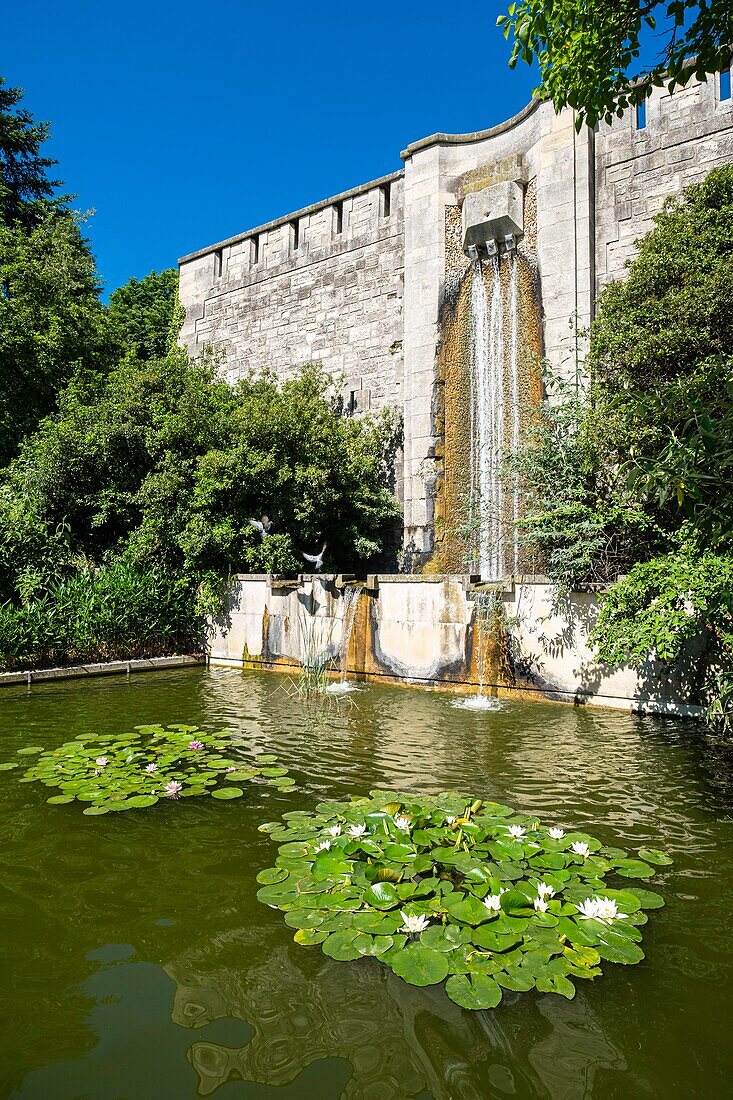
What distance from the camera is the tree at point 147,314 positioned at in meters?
15.1

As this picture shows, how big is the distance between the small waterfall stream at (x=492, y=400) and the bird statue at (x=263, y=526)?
3.13 metres

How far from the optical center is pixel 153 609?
9.94 meters

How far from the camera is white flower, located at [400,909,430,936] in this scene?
2.51 m

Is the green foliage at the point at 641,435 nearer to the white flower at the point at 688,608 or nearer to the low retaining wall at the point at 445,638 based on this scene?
the white flower at the point at 688,608

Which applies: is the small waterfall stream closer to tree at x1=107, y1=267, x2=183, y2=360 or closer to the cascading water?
the cascading water

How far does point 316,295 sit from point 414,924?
42.3 ft

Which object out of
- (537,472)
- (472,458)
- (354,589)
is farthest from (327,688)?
(472,458)

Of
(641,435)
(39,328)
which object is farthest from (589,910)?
(39,328)

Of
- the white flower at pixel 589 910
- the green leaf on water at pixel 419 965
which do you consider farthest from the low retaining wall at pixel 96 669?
the white flower at pixel 589 910

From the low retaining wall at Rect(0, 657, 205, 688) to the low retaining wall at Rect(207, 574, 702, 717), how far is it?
2.64 feet

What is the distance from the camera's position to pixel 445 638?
7852mm

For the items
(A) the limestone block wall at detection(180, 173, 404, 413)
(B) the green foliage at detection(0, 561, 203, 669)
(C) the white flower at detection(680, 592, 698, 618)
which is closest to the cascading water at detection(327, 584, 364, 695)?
(B) the green foliage at detection(0, 561, 203, 669)

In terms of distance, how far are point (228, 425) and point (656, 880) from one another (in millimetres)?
8981

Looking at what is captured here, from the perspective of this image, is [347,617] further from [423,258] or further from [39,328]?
[39,328]
